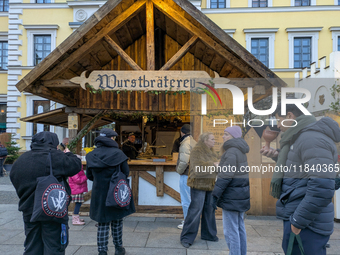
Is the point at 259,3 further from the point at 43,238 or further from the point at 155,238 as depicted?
the point at 43,238

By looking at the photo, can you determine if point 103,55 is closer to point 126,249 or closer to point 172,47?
point 172,47

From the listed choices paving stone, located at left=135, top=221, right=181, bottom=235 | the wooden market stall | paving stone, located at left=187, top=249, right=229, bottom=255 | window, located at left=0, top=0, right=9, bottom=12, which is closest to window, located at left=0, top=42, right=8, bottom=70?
window, located at left=0, top=0, right=9, bottom=12

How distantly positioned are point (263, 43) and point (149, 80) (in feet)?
39.3

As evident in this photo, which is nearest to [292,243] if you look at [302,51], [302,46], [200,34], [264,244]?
[264,244]

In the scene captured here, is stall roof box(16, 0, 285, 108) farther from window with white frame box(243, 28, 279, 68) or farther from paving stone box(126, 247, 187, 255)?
window with white frame box(243, 28, 279, 68)

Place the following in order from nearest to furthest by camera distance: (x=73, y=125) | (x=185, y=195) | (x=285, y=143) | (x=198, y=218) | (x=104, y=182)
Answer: (x=285, y=143), (x=104, y=182), (x=198, y=218), (x=185, y=195), (x=73, y=125)

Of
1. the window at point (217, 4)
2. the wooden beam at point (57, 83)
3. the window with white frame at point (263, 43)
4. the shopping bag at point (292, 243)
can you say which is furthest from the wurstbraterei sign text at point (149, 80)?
the window at point (217, 4)

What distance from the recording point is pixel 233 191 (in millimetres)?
3135

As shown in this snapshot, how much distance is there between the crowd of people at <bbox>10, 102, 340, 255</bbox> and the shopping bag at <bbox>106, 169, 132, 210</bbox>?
88 millimetres

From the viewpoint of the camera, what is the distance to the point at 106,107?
7219mm

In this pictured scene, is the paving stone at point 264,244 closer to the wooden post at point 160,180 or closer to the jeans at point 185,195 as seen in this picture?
the jeans at point 185,195

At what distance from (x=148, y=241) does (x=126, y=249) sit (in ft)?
1.57

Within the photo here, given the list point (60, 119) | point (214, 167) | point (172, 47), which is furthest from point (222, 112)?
point (60, 119)

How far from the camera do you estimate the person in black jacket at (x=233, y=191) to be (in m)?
3.08
